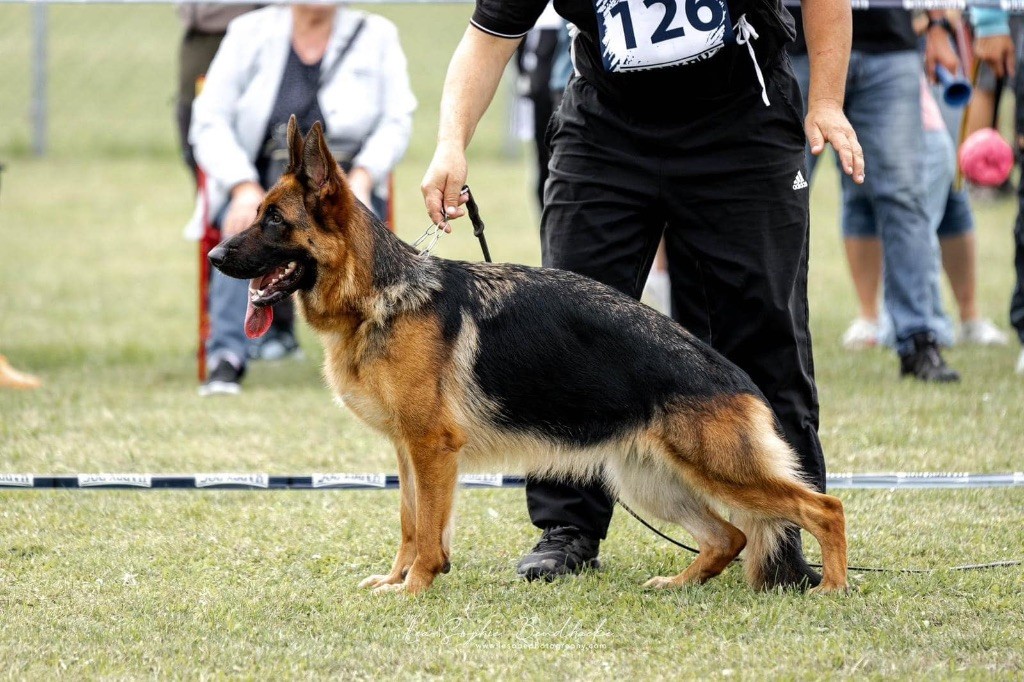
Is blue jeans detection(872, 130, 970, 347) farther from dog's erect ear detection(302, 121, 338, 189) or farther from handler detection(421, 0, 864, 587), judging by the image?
dog's erect ear detection(302, 121, 338, 189)

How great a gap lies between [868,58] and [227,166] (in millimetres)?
3313

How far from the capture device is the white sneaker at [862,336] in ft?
25.2

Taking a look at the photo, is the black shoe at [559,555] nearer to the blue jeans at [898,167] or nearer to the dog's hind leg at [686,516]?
the dog's hind leg at [686,516]

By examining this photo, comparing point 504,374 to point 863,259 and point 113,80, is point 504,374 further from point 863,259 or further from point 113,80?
point 113,80

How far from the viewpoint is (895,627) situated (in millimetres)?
3426

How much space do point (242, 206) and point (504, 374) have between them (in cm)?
291

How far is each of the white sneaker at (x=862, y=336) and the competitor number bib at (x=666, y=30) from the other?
4.39m

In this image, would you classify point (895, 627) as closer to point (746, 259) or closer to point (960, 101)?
point (746, 259)

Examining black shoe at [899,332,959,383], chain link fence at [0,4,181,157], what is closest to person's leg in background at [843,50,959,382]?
black shoe at [899,332,959,383]

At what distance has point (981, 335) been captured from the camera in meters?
7.71

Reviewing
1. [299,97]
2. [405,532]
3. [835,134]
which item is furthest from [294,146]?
[299,97]

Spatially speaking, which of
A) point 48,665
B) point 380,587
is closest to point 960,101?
point 380,587

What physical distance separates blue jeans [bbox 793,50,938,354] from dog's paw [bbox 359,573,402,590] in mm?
3624

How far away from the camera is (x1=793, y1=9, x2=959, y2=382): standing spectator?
256 inches
